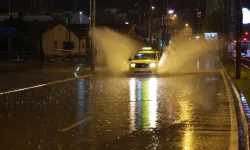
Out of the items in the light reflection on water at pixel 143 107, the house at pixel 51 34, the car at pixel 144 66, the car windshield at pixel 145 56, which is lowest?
the light reflection on water at pixel 143 107

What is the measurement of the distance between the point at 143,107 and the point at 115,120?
2.57 m

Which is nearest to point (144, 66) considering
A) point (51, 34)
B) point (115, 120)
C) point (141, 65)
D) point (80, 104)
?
point (141, 65)

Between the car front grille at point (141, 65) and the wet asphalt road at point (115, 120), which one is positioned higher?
the car front grille at point (141, 65)

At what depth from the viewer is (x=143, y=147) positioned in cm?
854

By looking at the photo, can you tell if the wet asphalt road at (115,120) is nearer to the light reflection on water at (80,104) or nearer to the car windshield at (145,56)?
the light reflection on water at (80,104)

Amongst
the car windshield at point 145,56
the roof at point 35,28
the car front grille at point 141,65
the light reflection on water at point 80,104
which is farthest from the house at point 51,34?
the light reflection on water at point 80,104

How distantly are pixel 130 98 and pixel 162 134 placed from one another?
6.85m

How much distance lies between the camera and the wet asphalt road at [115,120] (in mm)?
9008

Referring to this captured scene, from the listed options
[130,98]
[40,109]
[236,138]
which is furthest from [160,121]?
[130,98]

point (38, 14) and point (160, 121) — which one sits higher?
point (38, 14)

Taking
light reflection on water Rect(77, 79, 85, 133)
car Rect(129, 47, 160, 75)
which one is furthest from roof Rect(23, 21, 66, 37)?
light reflection on water Rect(77, 79, 85, 133)

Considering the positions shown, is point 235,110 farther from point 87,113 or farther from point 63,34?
point 63,34

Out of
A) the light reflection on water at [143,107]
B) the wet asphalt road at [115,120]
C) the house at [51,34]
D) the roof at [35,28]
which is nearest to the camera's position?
the wet asphalt road at [115,120]

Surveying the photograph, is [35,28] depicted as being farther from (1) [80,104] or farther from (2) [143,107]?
(2) [143,107]
